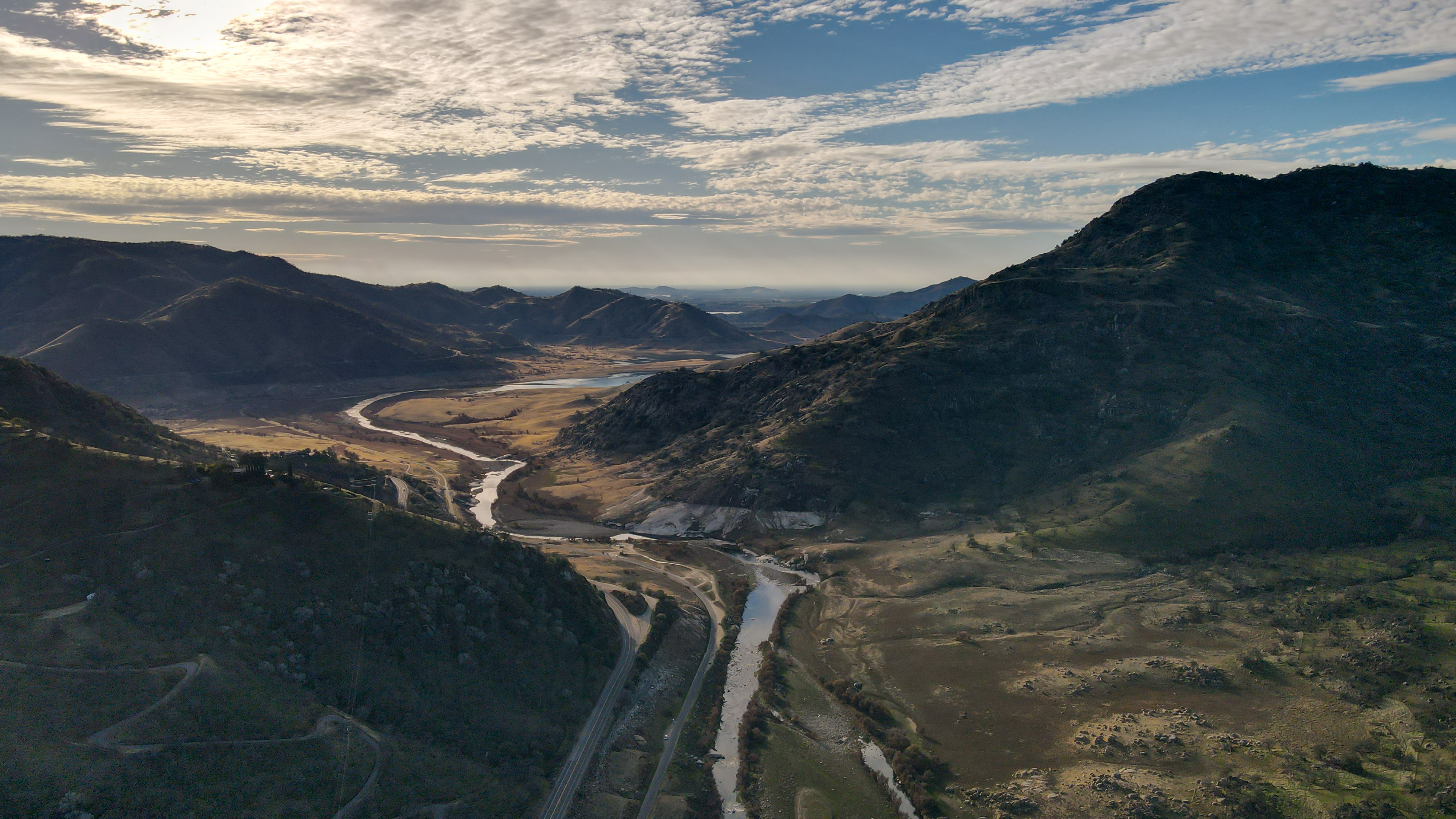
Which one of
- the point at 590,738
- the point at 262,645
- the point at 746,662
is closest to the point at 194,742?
the point at 262,645

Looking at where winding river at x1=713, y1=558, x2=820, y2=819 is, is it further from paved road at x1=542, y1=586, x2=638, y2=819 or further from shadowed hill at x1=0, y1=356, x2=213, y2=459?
shadowed hill at x1=0, y1=356, x2=213, y2=459

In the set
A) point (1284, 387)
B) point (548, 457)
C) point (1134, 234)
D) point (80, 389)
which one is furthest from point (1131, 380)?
point (80, 389)

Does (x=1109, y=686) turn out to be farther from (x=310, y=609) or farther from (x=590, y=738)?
(x=310, y=609)

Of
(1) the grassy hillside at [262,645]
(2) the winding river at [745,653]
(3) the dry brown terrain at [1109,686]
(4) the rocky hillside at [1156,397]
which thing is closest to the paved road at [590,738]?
(1) the grassy hillside at [262,645]

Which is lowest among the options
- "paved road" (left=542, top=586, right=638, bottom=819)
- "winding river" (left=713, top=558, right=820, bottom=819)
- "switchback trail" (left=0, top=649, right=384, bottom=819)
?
"winding river" (left=713, top=558, right=820, bottom=819)

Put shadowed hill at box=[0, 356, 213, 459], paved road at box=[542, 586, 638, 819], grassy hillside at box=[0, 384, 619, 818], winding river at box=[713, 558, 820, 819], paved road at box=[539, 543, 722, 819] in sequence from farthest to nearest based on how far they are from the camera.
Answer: shadowed hill at box=[0, 356, 213, 459], winding river at box=[713, 558, 820, 819], paved road at box=[539, 543, 722, 819], paved road at box=[542, 586, 638, 819], grassy hillside at box=[0, 384, 619, 818]

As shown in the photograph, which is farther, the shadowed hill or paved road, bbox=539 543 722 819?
the shadowed hill

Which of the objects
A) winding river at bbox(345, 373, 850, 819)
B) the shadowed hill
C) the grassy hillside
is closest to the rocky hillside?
winding river at bbox(345, 373, 850, 819)
